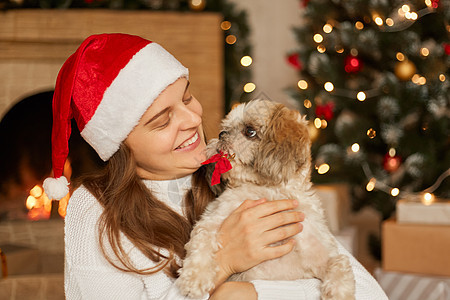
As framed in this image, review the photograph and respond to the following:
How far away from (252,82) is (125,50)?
8.65ft

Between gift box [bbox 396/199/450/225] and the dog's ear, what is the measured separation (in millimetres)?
1899

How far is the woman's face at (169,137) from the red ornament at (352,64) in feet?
7.92

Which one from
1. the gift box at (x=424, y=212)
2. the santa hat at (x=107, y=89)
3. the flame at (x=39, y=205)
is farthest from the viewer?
the flame at (x=39, y=205)

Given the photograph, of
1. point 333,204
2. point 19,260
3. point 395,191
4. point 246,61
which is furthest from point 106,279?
point 246,61

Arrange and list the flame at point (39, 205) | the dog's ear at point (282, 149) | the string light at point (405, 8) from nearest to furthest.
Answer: the dog's ear at point (282, 149)
the string light at point (405, 8)
the flame at point (39, 205)

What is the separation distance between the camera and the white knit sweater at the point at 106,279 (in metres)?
1.28

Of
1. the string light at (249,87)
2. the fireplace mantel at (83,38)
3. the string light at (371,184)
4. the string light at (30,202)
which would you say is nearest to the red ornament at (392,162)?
the string light at (371,184)

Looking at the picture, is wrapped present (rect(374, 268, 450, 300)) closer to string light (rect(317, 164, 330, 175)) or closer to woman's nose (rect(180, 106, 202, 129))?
string light (rect(317, 164, 330, 175))

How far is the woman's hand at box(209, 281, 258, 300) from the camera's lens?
4.03 ft

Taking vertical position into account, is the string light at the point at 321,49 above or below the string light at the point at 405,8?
below

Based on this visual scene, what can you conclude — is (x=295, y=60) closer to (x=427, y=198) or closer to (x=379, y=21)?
(x=379, y=21)

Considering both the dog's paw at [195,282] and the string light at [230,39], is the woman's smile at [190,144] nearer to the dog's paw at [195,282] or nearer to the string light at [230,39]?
the dog's paw at [195,282]

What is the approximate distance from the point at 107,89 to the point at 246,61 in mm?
2615

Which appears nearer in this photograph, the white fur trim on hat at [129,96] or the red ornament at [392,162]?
the white fur trim on hat at [129,96]
